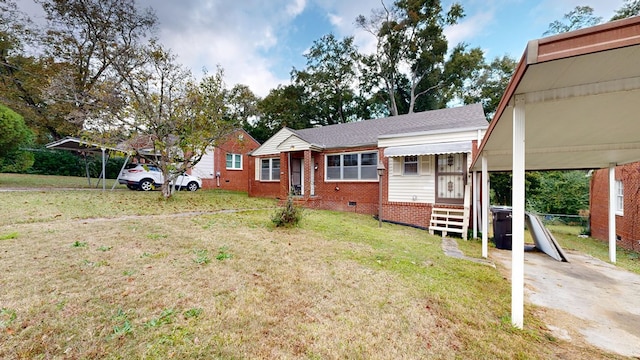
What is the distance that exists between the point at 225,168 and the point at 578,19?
1299 inches

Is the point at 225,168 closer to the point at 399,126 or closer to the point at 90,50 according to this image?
the point at 90,50

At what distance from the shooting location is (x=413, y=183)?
9.85m

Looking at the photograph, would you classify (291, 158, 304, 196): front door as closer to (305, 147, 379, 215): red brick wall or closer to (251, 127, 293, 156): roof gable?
(251, 127, 293, 156): roof gable

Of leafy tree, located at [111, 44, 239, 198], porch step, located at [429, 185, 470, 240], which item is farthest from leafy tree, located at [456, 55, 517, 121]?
leafy tree, located at [111, 44, 239, 198]

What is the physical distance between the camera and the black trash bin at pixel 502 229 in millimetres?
7234

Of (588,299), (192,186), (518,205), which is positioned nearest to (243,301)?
(518,205)

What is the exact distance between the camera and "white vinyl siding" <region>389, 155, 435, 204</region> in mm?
9547

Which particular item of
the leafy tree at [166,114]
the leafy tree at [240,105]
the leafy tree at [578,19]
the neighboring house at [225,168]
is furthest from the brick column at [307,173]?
the leafy tree at [578,19]

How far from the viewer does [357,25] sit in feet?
93.8

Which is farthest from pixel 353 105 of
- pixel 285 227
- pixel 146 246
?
pixel 146 246

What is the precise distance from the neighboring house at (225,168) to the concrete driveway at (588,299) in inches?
690

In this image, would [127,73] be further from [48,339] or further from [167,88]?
[48,339]

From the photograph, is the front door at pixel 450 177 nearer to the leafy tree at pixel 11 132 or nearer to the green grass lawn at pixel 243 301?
the green grass lawn at pixel 243 301

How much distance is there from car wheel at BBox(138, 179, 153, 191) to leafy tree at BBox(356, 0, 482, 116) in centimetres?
2402
